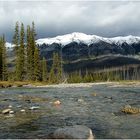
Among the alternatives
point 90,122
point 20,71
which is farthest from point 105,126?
point 20,71

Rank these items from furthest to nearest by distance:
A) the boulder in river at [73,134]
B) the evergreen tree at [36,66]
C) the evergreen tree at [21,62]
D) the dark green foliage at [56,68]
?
the dark green foliage at [56,68], the evergreen tree at [36,66], the evergreen tree at [21,62], the boulder in river at [73,134]

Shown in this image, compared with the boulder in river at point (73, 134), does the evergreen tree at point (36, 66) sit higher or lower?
higher

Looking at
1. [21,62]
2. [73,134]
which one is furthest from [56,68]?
[73,134]

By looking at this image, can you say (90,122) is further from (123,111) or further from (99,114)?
(123,111)

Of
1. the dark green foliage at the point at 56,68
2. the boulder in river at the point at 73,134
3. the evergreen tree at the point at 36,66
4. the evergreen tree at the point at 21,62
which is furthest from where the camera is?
the dark green foliage at the point at 56,68

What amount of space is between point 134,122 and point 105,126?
2.70 m

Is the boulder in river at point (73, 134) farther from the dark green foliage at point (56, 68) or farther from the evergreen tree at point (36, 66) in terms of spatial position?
the dark green foliage at point (56, 68)

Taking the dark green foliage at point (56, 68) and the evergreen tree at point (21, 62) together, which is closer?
the evergreen tree at point (21, 62)

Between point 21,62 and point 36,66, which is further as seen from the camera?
point 36,66

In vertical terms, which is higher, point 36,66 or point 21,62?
point 21,62

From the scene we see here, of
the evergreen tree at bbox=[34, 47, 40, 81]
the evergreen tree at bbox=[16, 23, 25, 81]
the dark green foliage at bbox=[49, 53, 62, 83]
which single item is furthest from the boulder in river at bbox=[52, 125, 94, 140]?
the dark green foliage at bbox=[49, 53, 62, 83]

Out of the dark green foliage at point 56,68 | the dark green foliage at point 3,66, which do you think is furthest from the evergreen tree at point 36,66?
the dark green foliage at point 56,68

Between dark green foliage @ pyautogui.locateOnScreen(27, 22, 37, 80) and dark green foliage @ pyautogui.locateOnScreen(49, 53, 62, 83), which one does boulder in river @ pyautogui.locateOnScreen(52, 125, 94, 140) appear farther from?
dark green foliage @ pyautogui.locateOnScreen(49, 53, 62, 83)

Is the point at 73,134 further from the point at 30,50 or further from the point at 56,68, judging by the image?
the point at 56,68
